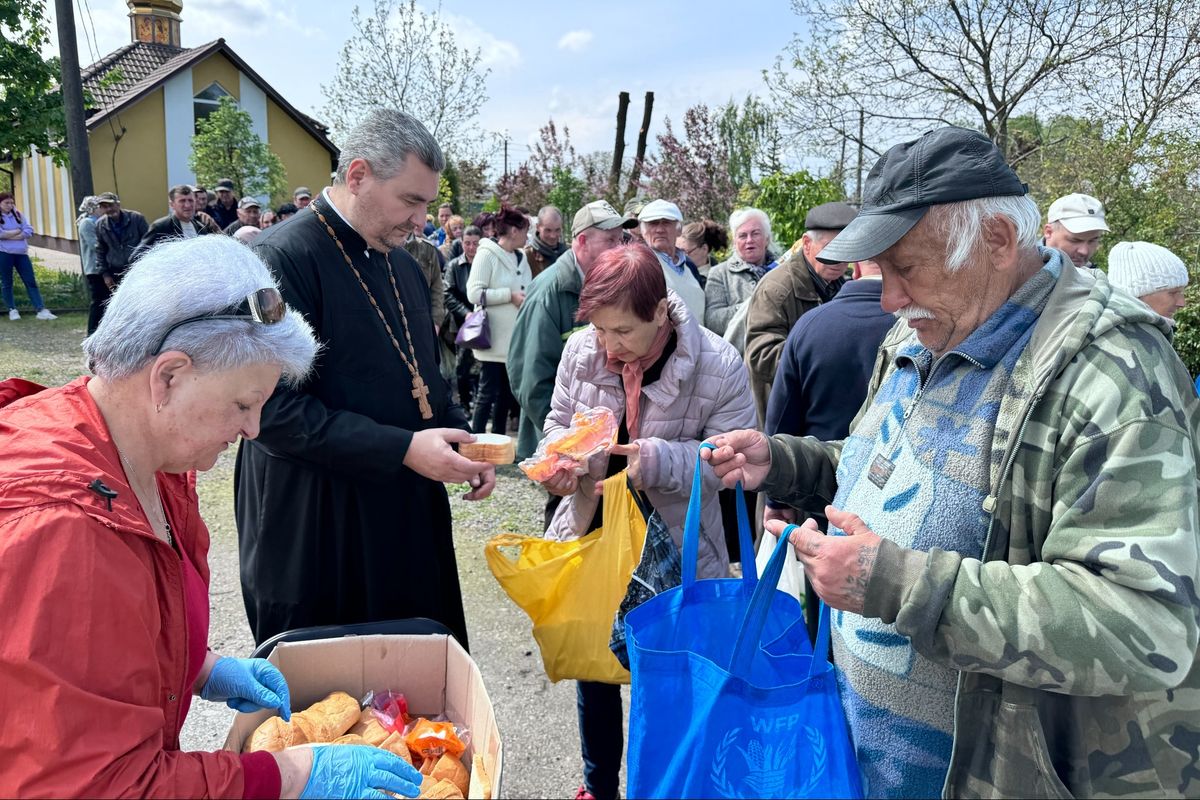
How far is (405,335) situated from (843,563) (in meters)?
1.75

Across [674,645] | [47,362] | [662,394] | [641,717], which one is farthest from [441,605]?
[47,362]

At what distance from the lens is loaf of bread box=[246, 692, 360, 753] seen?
5.94ft

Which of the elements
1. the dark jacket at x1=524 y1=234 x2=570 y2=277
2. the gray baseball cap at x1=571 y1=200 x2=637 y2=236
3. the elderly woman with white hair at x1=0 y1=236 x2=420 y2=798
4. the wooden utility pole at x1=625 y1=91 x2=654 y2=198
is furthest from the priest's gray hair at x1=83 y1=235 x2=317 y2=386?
the wooden utility pole at x1=625 y1=91 x2=654 y2=198

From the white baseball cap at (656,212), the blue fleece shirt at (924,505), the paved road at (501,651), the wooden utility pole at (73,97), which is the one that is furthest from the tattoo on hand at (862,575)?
the wooden utility pole at (73,97)

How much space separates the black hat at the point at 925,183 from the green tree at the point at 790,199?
661 cm

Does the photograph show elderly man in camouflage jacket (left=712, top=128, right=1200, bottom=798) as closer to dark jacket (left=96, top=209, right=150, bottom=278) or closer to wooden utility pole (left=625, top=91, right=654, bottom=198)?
dark jacket (left=96, top=209, right=150, bottom=278)

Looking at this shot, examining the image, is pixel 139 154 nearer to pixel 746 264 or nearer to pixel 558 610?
pixel 746 264

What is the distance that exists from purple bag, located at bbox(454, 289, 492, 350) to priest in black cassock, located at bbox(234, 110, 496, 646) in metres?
4.09

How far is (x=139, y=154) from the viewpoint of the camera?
84.6 feet

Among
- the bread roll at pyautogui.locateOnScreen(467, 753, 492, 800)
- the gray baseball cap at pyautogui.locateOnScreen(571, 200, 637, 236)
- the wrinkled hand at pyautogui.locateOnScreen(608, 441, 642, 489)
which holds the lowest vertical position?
the bread roll at pyautogui.locateOnScreen(467, 753, 492, 800)

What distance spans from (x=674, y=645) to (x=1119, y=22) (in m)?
12.8

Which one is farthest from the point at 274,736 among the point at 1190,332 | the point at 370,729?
the point at 1190,332

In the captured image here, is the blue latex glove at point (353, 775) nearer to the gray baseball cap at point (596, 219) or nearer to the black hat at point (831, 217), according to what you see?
the black hat at point (831, 217)

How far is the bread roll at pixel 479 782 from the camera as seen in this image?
1.65 meters
